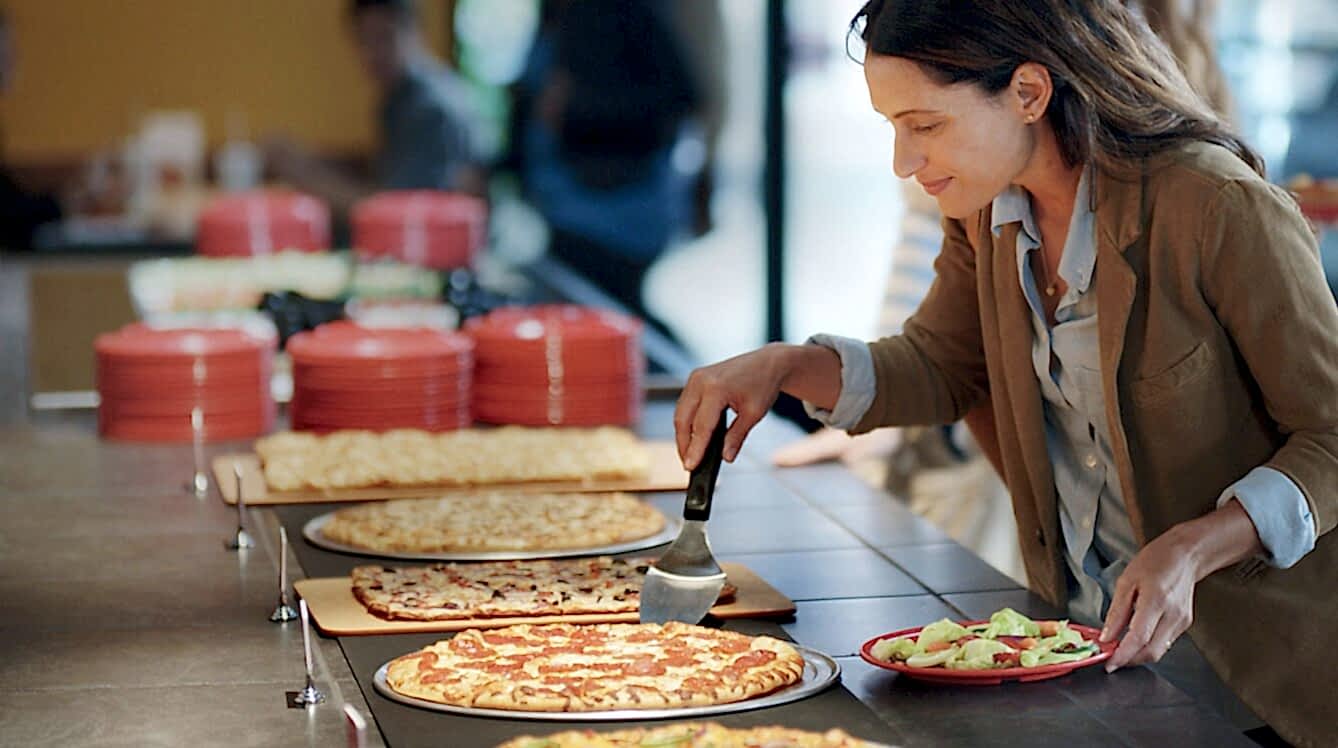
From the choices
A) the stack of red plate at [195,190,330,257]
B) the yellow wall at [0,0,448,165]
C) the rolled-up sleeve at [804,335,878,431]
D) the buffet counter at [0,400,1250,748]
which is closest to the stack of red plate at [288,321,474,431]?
the buffet counter at [0,400,1250,748]

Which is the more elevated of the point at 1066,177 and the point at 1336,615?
the point at 1066,177

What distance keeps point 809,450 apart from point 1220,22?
1397mm

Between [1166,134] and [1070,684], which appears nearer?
[1070,684]

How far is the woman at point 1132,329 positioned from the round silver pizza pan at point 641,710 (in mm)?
305

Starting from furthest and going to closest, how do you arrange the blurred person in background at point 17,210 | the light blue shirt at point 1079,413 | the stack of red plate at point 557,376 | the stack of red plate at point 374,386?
1. the blurred person in background at point 17,210
2. the stack of red plate at point 557,376
3. the stack of red plate at point 374,386
4. the light blue shirt at point 1079,413

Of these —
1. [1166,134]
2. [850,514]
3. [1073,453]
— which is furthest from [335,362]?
[1166,134]

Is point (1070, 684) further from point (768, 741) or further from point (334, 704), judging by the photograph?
point (334, 704)

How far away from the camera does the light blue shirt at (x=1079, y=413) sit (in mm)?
2285

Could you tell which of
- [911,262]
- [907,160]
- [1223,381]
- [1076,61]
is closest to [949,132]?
[907,160]

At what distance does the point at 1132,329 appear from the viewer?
7.27 feet

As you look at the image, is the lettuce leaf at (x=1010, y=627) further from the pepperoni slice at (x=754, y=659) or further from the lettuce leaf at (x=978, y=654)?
the pepperoni slice at (x=754, y=659)

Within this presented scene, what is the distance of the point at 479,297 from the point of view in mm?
5031

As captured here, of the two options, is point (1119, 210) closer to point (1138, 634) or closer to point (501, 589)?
point (1138, 634)

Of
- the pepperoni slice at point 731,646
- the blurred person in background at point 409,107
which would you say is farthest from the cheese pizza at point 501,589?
the blurred person in background at point 409,107
